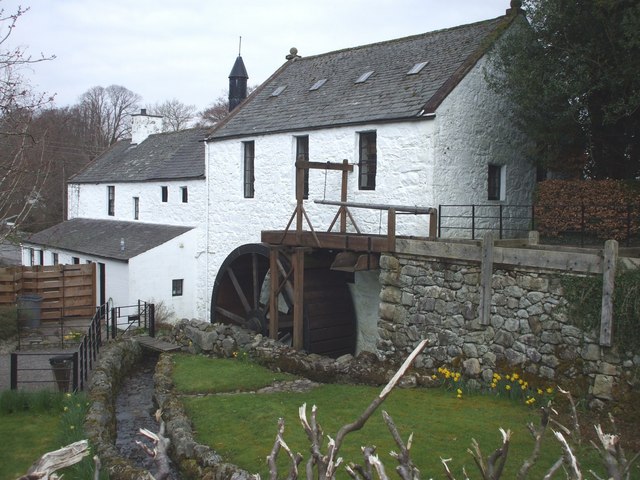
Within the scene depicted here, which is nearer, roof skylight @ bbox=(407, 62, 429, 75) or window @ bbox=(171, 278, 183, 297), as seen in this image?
roof skylight @ bbox=(407, 62, 429, 75)

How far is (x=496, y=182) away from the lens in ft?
45.9

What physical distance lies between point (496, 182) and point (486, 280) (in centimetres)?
477

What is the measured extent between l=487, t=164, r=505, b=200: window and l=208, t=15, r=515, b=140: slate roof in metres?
2.31

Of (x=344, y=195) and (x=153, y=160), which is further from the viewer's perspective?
(x=153, y=160)

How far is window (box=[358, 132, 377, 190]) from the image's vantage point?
1394cm

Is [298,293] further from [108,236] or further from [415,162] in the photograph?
[108,236]

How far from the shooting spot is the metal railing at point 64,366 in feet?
33.1

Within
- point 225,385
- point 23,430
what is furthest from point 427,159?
point 23,430

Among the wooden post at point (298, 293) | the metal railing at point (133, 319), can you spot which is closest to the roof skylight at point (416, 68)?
the wooden post at point (298, 293)

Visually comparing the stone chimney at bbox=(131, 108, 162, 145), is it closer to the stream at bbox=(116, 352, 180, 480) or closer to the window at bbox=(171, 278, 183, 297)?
the window at bbox=(171, 278, 183, 297)

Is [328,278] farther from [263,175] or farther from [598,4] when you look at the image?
[598,4]

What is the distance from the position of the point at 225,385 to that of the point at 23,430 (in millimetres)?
3642

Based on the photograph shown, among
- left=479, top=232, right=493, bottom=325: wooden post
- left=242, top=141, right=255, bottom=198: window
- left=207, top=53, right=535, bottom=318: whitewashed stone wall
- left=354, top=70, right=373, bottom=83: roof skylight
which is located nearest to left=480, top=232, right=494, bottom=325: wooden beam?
left=479, top=232, right=493, bottom=325: wooden post

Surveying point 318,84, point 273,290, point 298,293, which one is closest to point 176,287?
point 273,290
